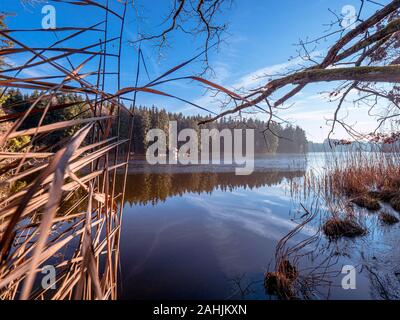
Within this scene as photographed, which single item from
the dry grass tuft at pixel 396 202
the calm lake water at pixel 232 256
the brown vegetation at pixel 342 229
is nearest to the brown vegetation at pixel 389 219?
the calm lake water at pixel 232 256

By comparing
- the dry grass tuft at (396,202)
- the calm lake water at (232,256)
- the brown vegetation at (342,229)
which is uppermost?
the dry grass tuft at (396,202)

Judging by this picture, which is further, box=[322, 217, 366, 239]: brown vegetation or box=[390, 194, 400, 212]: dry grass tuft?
box=[390, 194, 400, 212]: dry grass tuft

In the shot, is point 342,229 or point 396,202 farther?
point 396,202

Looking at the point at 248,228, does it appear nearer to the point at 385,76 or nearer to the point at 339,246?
the point at 339,246

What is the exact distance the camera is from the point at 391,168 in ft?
22.1

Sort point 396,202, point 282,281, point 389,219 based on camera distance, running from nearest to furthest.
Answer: point 282,281, point 389,219, point 396,202
